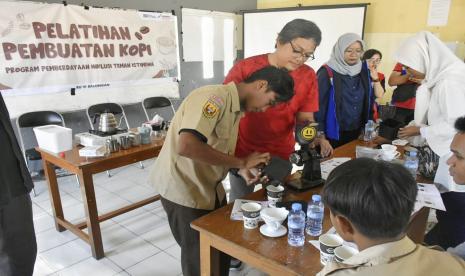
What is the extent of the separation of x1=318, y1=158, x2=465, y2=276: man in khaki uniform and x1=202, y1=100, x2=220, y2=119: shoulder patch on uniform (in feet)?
2.10

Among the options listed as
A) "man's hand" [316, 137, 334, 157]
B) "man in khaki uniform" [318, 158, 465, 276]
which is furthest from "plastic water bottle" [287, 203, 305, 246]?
"man's hand" [316, 137, 334, 157]

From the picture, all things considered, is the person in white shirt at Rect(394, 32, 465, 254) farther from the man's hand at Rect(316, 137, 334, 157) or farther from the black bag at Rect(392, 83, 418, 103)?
the black bag at Rect(392, 83, 418, 103)

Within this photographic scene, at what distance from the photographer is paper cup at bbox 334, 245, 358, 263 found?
1.05 meters

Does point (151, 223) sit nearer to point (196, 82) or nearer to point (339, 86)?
point (339, 86)

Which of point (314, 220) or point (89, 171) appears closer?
point (314, 220)

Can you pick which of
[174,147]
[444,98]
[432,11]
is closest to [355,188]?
[174,147]

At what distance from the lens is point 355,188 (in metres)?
0.81

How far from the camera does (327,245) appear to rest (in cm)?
111

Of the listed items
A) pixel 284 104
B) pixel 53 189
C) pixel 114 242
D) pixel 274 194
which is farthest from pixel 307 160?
pixel 53 189

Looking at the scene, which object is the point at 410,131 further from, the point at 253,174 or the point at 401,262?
the point at 401,262

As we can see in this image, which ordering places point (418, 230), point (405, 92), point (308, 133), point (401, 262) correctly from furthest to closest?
point (405, 92) < point (418, 230) < point (308, 133) < point (401, 262)

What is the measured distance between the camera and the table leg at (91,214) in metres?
2.19

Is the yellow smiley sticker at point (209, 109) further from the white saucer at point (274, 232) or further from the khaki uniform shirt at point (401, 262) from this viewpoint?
the khaki uniform shirt at point (401, 262)

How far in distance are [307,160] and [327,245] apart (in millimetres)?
584
